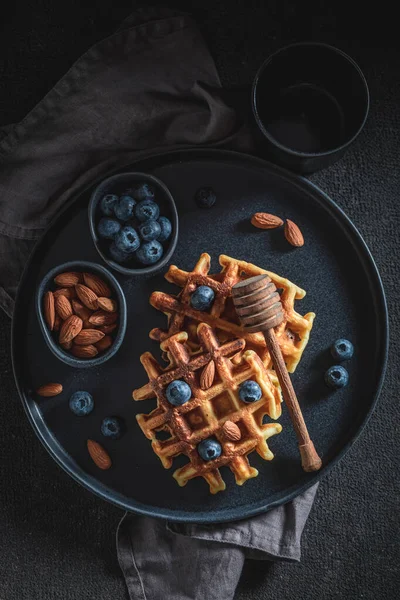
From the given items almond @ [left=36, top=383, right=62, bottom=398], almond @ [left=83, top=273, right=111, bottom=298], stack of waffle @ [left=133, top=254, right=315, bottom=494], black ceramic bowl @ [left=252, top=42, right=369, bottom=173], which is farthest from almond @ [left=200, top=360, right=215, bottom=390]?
black ceramic bowl @ [left=252, top=42, right=369, bottom=173]

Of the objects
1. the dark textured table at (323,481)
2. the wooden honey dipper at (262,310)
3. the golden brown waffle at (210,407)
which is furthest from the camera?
the dark textured table at (323,481)

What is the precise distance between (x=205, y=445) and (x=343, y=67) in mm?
1136

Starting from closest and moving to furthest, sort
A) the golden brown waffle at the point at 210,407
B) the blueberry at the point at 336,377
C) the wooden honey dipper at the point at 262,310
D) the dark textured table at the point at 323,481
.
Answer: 1. the wooden honey dipper at the point at 262,310
2. the golden brown waffle at the point at 210,407
3. the blueberry at the point at 336,377
4. the dark textured table at the point at 323,481

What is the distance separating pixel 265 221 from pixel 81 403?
733 millimetres

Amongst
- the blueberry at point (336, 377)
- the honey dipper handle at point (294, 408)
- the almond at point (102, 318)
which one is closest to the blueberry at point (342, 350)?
the blueberry at point (336, 377)

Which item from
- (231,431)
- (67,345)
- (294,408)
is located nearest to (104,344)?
(67,345)

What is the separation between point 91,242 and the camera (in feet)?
6.01

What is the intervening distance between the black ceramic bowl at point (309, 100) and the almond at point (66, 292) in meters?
0.68

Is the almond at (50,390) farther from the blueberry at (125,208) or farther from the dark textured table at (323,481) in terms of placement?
the blueberry at (125,208)

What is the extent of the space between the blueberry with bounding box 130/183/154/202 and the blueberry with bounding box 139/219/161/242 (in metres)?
0.08

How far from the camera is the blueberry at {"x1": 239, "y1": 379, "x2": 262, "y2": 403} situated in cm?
161

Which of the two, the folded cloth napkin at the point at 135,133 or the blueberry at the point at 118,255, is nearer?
the blueberry at the point at 118,255

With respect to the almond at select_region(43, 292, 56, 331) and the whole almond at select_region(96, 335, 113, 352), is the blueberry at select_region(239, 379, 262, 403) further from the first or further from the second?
A: the almond at select_region(43, 292, 56, 331)

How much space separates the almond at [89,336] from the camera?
1.68m
